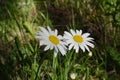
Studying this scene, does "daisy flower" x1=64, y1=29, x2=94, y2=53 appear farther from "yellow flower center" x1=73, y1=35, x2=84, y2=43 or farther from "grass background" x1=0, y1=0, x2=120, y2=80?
"grass background" x1=0, y1=0, x2=120, y2=80

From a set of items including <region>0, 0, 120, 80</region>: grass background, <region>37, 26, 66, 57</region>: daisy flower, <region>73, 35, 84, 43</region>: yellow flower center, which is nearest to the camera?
<region>37, 26, 66, 57</region>: daisy flower

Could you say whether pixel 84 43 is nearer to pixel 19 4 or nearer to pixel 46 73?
pixel 46 73

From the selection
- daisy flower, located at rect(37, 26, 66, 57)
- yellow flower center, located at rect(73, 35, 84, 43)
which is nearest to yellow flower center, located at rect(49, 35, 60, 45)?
daisy flower, located at rect(37, 26, 66, 57)

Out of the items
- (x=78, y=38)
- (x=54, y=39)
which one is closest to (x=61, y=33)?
(x=78, y=38)

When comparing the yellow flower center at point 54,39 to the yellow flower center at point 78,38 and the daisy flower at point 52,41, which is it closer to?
the daisy flower at point 52,41

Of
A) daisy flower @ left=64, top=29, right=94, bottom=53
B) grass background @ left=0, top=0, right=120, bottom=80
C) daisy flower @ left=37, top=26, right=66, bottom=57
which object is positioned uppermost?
daisy flower @ left=37, top=26, right=66, bottom=57

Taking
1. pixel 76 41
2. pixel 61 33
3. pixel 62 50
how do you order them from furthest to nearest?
pixel 61 33 → pixel 76 41 → pixel 62 50

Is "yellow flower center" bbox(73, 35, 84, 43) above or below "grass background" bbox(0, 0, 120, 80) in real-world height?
above

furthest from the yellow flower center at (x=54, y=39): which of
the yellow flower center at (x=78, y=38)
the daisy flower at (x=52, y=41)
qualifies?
the yellow flower center at (x=78, y=38)

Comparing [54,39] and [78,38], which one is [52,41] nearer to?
[54,39]
